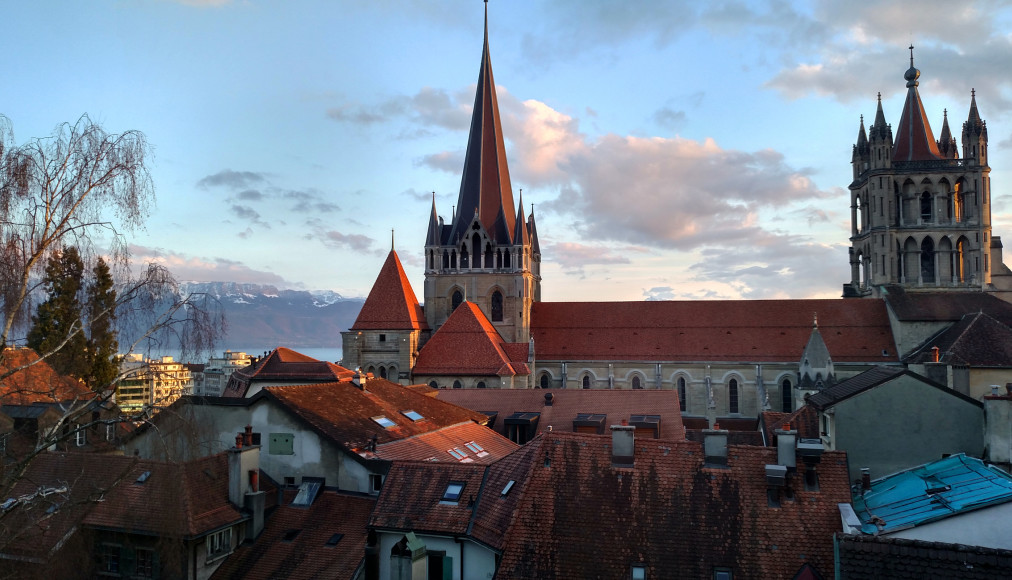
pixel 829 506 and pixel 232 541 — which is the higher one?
pixel 829 506

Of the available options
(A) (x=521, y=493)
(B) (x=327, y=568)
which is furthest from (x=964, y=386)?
(B) (x=327, y=568)

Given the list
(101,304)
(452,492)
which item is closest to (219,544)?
(452,492)

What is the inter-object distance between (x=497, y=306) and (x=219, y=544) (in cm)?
3958

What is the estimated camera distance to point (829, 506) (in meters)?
16.1

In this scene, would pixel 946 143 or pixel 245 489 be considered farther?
pixel 946 143

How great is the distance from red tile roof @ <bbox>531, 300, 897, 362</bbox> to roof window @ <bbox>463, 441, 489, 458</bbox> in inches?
1104

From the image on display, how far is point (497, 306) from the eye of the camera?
5747 cm

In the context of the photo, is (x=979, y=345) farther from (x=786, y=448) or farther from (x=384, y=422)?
(x=384, y=422)

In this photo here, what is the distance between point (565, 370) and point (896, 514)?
38.7 m

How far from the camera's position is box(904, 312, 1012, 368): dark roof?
39188 mm

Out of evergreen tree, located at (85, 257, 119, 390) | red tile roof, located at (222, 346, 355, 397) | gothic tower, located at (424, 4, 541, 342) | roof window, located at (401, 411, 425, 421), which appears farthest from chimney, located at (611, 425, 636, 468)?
gothic tower, located at (424, 4, 541, 342)

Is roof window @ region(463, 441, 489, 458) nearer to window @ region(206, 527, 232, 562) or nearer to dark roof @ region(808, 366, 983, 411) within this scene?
window @ region(206, 527, 232, 562)

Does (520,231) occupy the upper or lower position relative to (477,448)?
upper

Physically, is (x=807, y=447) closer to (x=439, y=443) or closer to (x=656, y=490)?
(x=656, y=490)
